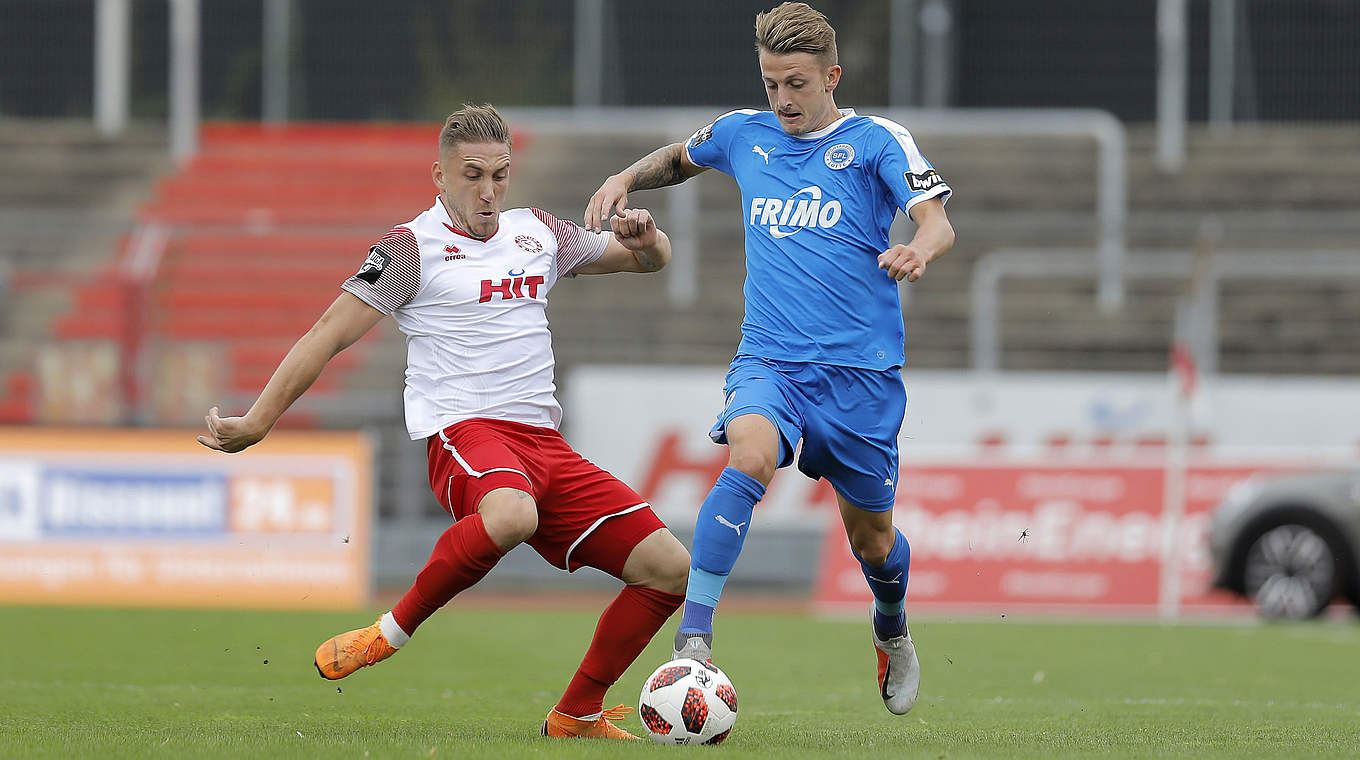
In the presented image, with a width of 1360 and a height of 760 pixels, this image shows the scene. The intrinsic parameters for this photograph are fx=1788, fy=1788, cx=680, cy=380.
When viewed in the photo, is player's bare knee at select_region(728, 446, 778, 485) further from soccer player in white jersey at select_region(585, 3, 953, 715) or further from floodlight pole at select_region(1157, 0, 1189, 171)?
floodlight pole at select_region(1157, 0, 1189, 171)

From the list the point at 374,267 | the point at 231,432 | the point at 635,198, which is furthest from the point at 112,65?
the point at 231,432

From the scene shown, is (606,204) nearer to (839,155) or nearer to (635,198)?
(839,155)

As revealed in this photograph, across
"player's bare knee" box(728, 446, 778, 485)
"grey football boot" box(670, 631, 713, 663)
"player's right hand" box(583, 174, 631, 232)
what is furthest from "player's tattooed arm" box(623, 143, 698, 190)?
"grey football boot" box(670, 631, 713, 663)

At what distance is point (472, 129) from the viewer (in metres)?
5.58

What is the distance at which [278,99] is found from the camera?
22.2 meters

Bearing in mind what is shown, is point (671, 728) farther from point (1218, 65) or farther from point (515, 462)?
point (1218, 65)

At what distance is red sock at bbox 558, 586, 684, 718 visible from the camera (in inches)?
223

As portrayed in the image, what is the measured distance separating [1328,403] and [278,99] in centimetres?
1314

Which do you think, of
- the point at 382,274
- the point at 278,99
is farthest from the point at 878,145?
the point at 278,99

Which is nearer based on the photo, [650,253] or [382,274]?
[382,274]

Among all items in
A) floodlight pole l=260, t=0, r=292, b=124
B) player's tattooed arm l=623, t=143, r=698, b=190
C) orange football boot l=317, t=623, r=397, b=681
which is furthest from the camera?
floodlight pole l=260, t=0, r=292, b=124

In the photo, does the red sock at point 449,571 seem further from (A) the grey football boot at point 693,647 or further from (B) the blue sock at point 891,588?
(B) the blue sock at point 891,588

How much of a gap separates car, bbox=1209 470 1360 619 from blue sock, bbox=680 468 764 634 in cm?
Result: 856

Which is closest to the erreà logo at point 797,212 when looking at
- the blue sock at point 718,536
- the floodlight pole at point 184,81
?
the blue sock at point 718,536
